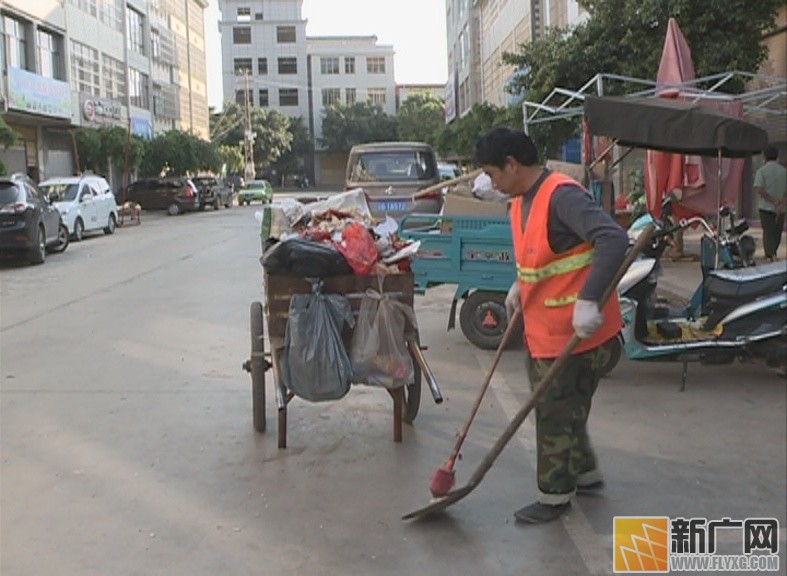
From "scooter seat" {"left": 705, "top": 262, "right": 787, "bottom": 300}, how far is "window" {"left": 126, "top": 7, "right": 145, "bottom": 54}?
4402 centimetres

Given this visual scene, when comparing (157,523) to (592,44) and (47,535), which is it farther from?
(592,44)

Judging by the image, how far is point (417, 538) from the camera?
3.97 m

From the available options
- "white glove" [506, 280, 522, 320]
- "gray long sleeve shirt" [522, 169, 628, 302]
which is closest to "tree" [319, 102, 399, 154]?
"white glove" [506, 280, 522, 320]

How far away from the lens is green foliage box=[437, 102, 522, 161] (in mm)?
17334

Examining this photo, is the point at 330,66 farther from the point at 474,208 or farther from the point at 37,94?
the point at 474,208

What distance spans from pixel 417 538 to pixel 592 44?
1175 centimetres

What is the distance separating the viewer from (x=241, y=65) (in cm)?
9025

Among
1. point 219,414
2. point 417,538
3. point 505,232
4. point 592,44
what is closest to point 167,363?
point 219,414

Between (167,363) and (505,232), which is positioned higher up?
(505,232)

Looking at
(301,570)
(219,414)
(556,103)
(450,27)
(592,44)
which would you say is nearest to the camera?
(301,570)

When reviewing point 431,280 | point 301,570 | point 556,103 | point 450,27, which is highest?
point 450,27

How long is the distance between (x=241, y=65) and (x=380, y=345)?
293 ft

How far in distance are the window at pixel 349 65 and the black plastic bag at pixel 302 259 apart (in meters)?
88.8

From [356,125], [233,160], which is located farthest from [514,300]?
[356,125]
